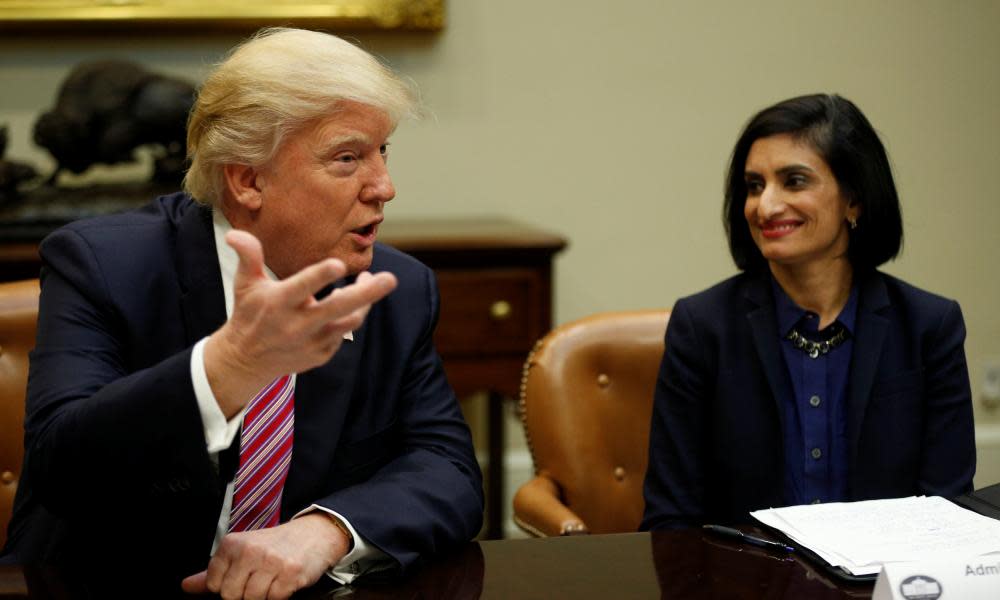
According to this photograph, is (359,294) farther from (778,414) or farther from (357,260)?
(778,414)

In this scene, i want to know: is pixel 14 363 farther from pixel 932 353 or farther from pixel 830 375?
pixel 932 353

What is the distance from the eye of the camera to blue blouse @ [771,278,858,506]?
7.05 ft

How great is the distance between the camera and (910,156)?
4.28 m

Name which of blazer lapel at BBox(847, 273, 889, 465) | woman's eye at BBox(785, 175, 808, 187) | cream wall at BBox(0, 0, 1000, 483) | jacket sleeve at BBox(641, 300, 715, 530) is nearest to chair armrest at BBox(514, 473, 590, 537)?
jacket sleeve at BBox(641, 300, 715, 530)

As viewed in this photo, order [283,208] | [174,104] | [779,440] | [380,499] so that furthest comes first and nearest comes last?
[174,104]
[779,440]
[283,208]
[380,499]

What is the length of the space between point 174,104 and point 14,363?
4.17ft

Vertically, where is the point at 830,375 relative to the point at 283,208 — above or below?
below

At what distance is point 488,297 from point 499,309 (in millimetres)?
47

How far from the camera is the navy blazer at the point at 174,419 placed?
1498mm

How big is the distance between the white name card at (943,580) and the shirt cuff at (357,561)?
2.06ft

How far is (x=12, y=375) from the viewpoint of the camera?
7.20ft

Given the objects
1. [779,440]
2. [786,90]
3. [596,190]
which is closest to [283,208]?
[779,440]

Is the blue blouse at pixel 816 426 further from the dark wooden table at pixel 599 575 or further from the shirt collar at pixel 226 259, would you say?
the shirt collar at pixel 226 259

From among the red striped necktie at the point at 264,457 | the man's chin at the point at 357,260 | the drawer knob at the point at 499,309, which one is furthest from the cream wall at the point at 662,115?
the red striped necktie at the point at 264,457
